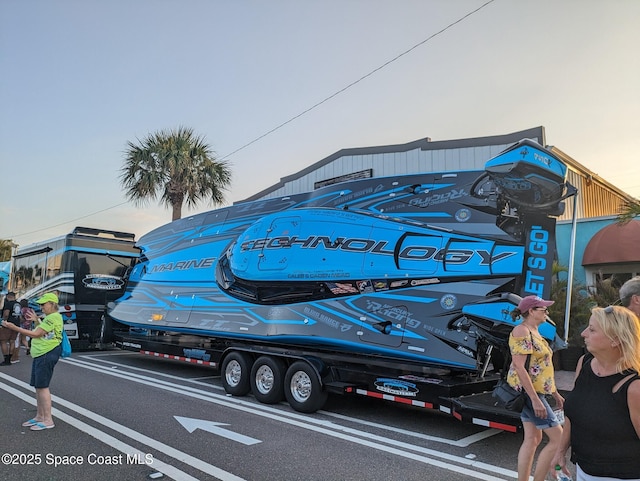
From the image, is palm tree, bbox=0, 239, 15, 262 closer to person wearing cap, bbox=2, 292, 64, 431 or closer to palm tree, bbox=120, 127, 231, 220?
palm tree, bbox=120, 127, 231, 220

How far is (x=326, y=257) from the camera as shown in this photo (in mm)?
7656

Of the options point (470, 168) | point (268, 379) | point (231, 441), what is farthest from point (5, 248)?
point (231, 441)

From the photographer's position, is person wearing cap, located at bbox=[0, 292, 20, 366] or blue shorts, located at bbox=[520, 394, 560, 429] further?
person wearing cap, located at bbox=[0, 292, 20, 366]

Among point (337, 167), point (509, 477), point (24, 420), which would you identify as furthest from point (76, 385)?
point (337, 167)

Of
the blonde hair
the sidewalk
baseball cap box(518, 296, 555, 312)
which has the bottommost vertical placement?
the sidewalk

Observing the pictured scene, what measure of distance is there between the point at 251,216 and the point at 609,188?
1832 centimetres

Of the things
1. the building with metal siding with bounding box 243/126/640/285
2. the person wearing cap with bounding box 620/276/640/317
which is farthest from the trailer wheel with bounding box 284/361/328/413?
the building with metal siding with bounding box 243/126/640/285

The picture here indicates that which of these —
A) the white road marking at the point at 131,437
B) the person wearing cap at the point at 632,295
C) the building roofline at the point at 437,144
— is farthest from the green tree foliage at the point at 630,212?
the white road marking at the point at 131,437

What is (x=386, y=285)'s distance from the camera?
22.6ft

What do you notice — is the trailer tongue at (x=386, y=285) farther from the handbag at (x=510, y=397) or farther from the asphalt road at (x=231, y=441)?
the asphalt road at (x=231, y=441)

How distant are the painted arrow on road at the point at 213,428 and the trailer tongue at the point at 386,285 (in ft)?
4.81

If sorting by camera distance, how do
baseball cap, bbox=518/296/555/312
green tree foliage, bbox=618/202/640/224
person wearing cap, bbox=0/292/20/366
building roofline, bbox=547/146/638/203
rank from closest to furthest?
baseball cap, bbox=518/296/555/312
green tree foliage, bbox=618/202/640/224
person wearing cap, bbox=0/292/20/366
building roofline, bbox=547/146/638/203

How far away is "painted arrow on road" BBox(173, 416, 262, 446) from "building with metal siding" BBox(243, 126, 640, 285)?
9956mm

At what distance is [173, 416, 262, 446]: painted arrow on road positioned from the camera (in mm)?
5957
